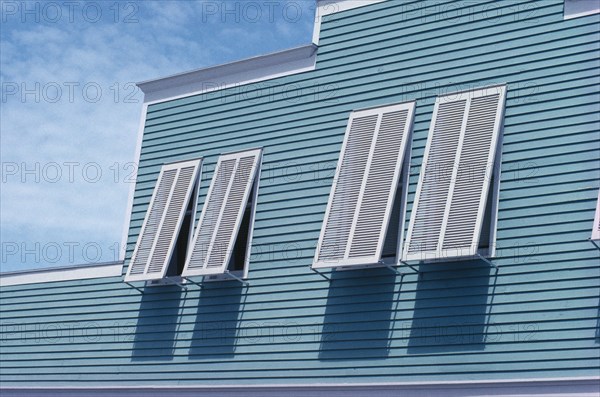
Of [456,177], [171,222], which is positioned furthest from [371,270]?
[171,222]

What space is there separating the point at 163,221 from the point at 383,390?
15.4 ft

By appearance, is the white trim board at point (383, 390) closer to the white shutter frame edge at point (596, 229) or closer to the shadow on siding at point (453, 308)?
the shadow on siding at point (453, 308)

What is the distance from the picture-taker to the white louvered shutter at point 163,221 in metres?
14.1

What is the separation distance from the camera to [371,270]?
39.6 ft

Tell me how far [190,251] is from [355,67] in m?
3.61

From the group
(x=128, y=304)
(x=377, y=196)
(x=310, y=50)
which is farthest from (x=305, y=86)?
(x=128, y=304)

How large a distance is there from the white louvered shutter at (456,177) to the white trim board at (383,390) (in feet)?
5.05

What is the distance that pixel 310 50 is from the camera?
45.2ft

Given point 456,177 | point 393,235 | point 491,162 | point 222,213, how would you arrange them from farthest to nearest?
point 222,213 < point 393,235 < point 456,177 < point 491,162

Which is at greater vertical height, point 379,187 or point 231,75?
point 231,75

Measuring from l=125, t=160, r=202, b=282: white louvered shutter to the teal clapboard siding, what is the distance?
29 centimetres

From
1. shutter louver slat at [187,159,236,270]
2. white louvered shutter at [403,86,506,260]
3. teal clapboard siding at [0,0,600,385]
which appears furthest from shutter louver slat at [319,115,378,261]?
shutter louver slat at [187,159,236,270]

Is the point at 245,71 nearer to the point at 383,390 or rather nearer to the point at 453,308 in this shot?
the point at 453,308

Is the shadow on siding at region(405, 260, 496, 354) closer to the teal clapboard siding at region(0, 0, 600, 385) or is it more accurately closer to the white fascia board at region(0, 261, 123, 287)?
the teal clapboard siding at region(0, 0, 600, 385)
